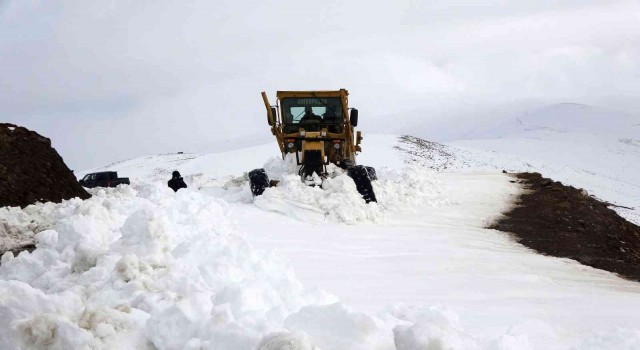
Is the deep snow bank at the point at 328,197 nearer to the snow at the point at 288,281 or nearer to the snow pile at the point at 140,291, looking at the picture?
the snow at the point at 288,281

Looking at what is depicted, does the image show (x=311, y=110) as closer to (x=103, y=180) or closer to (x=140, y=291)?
(x=103, y=180)

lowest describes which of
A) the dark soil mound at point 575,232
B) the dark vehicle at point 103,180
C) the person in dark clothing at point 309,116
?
the dark soil mound at point 575,232

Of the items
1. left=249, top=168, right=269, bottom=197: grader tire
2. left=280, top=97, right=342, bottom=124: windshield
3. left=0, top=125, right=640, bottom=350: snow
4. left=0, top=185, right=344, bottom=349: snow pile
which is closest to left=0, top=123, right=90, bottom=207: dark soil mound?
left=0, top=125, right=640, bottom=350: snow

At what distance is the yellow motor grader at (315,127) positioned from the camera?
12922mm

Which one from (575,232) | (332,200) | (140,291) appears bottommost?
(575,232)

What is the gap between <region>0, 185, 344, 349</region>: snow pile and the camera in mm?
2803

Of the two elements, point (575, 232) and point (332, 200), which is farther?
point (575, 232)

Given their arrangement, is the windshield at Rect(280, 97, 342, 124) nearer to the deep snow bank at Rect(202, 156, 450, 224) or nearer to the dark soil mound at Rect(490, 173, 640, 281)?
the deep snow bank at Rect(202, 156, 450, 224)

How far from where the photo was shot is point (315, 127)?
14.1m

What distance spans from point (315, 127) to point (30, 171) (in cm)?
669

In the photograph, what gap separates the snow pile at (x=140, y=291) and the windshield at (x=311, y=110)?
882 centimetres

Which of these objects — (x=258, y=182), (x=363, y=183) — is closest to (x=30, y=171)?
(x=258, y=182)

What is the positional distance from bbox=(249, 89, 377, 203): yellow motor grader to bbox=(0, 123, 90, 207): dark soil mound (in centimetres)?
485

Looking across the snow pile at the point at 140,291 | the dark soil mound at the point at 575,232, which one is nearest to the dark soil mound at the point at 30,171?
the snow pile at the point at 140,291
